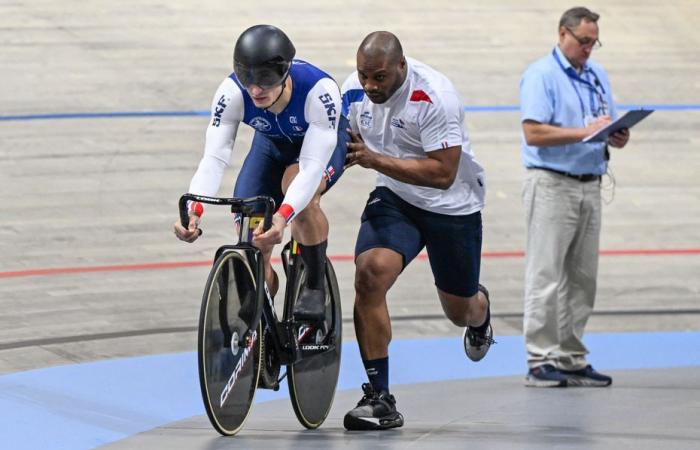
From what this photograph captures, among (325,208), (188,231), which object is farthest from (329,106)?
(325,208)

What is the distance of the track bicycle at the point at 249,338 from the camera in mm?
4262

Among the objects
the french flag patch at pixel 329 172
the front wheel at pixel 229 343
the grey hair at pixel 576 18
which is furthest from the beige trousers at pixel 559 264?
the front wheel at pixel 229 343

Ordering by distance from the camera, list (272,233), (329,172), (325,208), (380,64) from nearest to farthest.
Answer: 1. (272,233)
2. (329,172)
3. (380,64)
4. (325,208)

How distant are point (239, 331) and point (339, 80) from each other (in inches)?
282

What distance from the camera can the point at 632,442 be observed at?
4605 millimetres

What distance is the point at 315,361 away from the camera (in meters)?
4.98

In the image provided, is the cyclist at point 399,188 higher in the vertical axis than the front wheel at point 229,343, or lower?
higher

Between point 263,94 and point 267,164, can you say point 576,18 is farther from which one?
point 263,94

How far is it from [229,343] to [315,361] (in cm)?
68

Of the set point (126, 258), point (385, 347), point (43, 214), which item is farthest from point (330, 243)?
point (385, 347)

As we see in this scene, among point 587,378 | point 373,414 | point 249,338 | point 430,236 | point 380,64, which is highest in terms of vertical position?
point 380,64

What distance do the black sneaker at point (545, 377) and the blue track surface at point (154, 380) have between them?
31 centimetres

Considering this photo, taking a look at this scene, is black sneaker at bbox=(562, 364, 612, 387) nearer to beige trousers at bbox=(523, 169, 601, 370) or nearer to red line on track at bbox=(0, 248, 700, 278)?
beige trousers at bbox=(523, 169, 601, 370)

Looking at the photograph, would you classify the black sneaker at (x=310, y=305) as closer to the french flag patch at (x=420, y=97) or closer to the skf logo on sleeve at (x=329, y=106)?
the skf logo on sleeve at (x=329, y=106)
